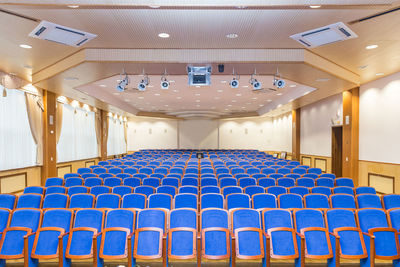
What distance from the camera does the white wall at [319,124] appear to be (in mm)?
14578

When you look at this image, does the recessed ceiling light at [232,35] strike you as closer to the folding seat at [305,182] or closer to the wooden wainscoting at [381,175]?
the folding seat at [305,182]

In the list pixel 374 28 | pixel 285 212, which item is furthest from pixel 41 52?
pixel 374 28

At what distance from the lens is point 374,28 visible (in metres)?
6.05

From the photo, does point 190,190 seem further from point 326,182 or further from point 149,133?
point 149,133

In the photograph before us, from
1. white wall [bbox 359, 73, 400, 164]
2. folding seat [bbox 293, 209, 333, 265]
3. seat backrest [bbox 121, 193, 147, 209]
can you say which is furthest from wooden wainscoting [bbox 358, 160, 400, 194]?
seat backrest [bbox 121, 193, 147, 209]

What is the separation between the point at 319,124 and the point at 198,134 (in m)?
16.2

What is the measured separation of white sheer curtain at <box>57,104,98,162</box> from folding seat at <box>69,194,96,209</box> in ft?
28.8

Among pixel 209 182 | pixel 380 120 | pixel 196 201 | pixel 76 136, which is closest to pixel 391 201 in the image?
pixel 196 201

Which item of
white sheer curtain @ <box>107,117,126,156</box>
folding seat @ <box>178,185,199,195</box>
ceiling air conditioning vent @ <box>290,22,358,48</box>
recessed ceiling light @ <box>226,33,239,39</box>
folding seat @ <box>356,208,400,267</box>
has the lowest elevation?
folding seat @ <box>356,208,400,267</box>

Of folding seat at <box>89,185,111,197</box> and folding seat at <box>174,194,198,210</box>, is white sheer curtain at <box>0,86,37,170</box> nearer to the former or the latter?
folding seat at <box>89,185,111,197</box>

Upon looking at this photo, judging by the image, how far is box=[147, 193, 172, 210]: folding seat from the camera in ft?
19.8

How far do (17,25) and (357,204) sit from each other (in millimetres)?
8150

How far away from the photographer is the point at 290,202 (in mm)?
6102

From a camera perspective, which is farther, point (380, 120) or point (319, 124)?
point (319, 124)
